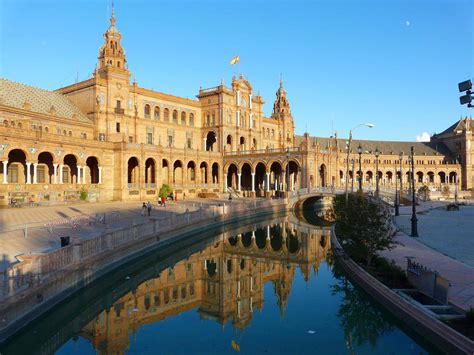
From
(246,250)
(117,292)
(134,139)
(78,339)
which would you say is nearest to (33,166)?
(134,139)

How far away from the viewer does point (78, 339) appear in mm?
13406

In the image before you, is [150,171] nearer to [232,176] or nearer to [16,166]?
[232,176]

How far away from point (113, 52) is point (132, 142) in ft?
48.6

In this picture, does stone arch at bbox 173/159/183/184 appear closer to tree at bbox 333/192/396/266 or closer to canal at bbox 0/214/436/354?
→ canal at bbox 0/214/436/354

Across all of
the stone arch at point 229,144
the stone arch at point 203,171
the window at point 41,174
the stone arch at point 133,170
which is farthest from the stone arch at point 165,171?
the window at point 41,174

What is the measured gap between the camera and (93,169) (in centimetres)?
5531

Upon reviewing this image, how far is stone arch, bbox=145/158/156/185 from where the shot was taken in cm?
6290

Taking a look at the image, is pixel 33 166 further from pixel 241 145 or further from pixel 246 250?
pixel 241 145

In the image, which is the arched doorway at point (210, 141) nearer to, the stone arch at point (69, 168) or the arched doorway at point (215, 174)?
the arched doorway at point (215, 174)

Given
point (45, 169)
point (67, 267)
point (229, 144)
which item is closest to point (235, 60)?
point (229, 144)

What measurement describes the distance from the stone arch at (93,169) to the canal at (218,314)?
33168mm

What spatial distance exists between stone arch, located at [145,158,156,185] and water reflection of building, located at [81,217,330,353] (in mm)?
32200

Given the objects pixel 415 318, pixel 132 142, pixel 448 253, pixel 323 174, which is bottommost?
pixel 415 318

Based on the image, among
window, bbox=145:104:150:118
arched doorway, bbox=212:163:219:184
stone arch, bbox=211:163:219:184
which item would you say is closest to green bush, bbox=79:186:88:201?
window, bbox=145:104:150:118
